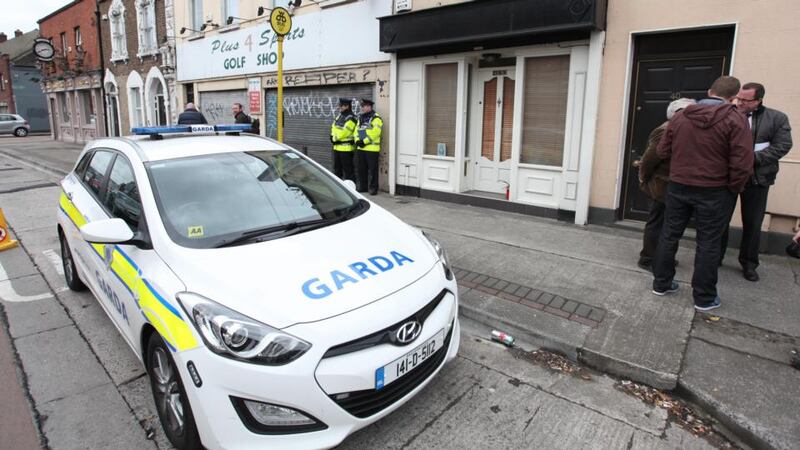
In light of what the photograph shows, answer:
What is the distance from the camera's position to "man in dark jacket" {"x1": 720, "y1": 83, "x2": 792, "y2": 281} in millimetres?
4711

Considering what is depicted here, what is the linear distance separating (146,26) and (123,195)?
17.5 m

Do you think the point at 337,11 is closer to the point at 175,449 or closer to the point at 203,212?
the point at 203,212

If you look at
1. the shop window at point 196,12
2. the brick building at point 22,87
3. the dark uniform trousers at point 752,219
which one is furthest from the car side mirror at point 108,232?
the brick building at point 22,87

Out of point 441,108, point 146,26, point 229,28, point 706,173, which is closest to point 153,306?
point 706,173

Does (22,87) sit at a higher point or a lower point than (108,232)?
higher

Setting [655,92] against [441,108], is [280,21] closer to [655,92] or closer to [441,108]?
[441,108]

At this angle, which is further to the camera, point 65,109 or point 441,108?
point 65,109

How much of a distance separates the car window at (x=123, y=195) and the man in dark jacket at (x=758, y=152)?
539cm

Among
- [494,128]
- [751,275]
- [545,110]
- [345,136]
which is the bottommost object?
[751,275]

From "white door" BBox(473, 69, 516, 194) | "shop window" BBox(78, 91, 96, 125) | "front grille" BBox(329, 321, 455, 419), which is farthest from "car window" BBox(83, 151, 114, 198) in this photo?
"shop window" BBox(78, 91, 96, 125)

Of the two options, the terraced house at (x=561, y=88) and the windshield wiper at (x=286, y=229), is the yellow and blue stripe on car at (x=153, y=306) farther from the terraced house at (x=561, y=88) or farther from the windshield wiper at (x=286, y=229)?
the terraced house at (x=561, y=88)

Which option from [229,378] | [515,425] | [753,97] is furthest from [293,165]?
[753,97]

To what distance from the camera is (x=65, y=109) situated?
26531mm

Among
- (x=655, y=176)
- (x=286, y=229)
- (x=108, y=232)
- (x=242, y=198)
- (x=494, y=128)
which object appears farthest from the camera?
(x=494, y=128)
